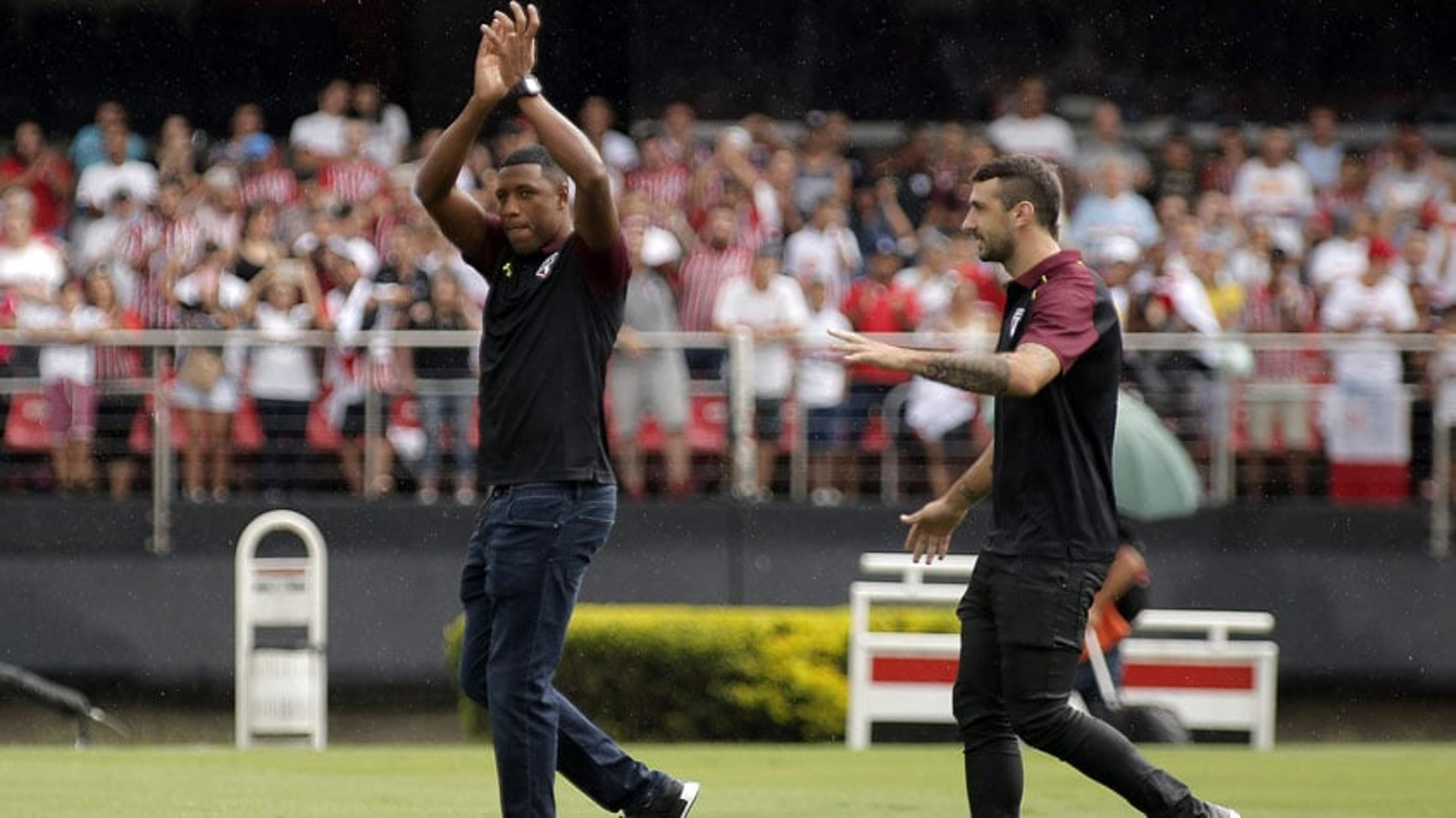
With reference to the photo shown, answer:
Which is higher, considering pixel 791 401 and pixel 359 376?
pixel 359 376

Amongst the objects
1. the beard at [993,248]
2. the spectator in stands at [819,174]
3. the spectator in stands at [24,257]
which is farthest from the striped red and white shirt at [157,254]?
the beard at [993,248]

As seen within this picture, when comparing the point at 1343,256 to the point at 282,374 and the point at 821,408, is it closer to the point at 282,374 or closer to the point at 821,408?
the point at 821,408

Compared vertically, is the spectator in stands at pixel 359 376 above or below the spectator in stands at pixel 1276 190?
below

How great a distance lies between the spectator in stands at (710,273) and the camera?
17.2 metres

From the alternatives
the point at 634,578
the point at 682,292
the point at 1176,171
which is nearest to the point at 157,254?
the point at 682,292

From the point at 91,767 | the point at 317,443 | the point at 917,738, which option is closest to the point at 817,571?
the point at 917,738

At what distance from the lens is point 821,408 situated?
16500mm

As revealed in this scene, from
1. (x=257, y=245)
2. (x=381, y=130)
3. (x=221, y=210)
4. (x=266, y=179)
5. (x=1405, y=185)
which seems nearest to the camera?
(x=257, y=245)

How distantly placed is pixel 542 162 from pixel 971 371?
161 centimetres

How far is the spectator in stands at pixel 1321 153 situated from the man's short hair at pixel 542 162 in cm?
1259

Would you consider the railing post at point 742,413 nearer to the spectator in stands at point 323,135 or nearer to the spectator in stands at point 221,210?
the spectator in stands at point 221,210

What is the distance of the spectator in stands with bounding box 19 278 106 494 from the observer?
15906 millimetres

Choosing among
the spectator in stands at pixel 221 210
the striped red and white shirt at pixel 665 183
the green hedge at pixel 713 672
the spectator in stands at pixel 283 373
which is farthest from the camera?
the striped red and white shirt at pixel 665 183

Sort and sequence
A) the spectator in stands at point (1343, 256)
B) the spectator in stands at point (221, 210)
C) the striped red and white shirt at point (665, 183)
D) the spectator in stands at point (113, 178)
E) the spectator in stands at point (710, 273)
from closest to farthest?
the spectator in stands at point (710, 273) → the spectator in stands at point (221, 210) → the spectator in stands at point (1343, 256) → the spectator in stands at point (113, 178) → the striped red and white shirt at point (665, 183)
